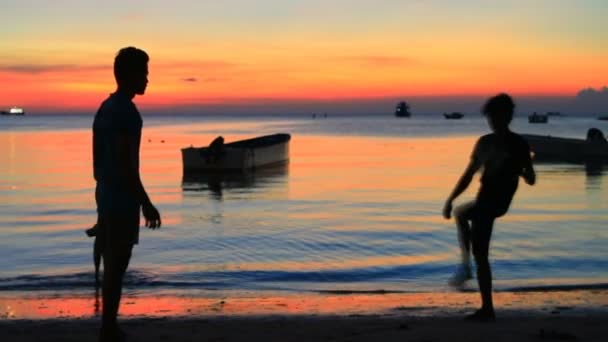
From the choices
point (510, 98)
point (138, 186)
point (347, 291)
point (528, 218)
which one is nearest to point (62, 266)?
point (347, 291)

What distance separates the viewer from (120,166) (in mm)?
4902

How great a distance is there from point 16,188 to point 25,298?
58.0 feet

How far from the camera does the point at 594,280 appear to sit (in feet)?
32.7

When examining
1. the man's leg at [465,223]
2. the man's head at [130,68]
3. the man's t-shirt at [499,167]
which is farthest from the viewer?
the man's leg at [465,223]

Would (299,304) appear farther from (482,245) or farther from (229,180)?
(229,180)

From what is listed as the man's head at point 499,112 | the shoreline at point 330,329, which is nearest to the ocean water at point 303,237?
the shoreline at point 330,329

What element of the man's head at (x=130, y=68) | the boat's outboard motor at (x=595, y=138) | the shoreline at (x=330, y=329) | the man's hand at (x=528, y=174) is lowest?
the shoreline at (x=330, y=329)

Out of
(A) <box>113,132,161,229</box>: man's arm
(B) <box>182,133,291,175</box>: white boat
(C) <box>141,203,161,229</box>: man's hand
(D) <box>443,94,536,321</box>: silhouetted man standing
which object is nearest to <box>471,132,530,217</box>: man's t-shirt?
(D) <box>443,94,536,321</box>: silhouetted man standing

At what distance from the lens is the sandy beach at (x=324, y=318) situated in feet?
19.8

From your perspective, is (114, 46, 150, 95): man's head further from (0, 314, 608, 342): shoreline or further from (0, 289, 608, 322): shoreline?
(0, 289, 608, 322): shoreline

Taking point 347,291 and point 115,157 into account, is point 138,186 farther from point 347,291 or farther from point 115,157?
point 347,291

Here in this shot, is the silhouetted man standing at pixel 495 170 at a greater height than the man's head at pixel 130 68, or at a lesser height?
lesser

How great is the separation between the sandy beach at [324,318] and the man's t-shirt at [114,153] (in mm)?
1500

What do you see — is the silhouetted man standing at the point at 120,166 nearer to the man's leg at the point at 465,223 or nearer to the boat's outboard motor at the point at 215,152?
the man's leg at the point at 465,223
